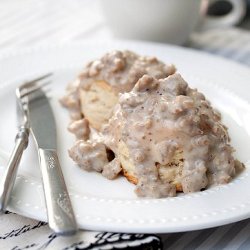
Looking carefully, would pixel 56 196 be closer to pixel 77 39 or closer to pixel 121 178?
pixel 121 178

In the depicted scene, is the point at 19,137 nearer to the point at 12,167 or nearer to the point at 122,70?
the point at 12,167

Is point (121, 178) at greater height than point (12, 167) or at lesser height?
lesser

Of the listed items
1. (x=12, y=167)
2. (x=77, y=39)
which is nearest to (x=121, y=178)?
(x=12, y=167)

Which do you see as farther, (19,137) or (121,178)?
(19,137)

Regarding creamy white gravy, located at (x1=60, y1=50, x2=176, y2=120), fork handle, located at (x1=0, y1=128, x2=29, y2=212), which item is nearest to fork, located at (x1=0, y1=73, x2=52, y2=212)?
fork handle, located at (x1=0, y1=128, x2=29, y2=212)

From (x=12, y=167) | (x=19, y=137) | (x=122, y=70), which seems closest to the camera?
(x=12, y=167)

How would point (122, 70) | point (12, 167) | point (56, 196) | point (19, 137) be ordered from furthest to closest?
point (122, 70), point (19, 137), point (12, 167), point (56, 196)

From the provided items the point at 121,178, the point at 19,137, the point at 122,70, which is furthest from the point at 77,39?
the point at 121,178

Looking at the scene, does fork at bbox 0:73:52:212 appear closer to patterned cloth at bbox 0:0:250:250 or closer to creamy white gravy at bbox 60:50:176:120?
patterned cloth at bbox 0:0:250:250
